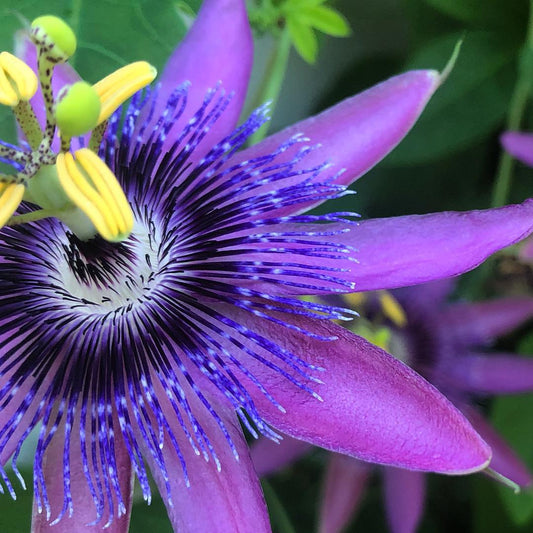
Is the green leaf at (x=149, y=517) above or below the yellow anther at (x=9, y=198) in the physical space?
below

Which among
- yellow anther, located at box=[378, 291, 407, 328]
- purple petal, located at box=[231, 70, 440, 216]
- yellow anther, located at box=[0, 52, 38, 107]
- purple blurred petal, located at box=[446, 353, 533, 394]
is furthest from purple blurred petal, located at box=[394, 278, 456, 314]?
yellow anther, located at box=[0, 52, 38, 107]

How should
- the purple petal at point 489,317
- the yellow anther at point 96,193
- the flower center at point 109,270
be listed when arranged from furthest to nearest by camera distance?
the purple petal at point 489,317 → the flower center at point 109,270 → the yellow anther at point 96,193

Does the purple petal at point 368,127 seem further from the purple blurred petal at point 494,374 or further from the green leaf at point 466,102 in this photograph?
the purple blurred petal at point 494,374

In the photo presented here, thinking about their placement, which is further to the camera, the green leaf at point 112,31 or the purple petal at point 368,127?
the green leaf at point 112,31

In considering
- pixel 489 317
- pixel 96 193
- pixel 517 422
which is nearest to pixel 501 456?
pixel 517 422

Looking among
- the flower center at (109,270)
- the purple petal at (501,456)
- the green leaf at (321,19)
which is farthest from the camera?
the purple petal at (501,456)

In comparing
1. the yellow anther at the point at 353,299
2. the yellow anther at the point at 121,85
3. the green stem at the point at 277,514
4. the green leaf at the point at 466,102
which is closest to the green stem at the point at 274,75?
the green leaf at the point at 466,102

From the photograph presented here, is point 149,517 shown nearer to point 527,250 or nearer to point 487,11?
point 527,250
